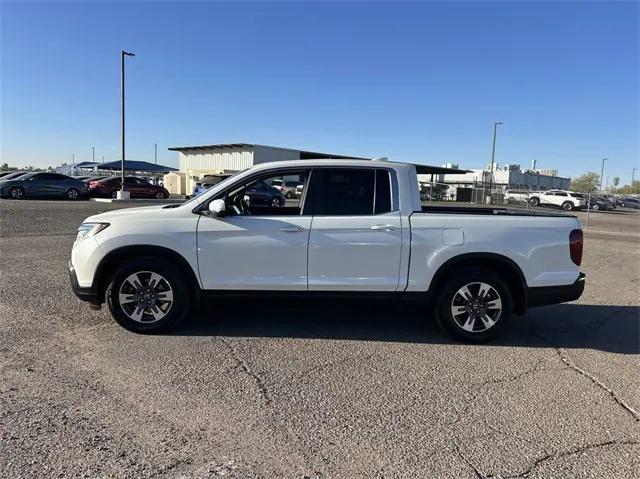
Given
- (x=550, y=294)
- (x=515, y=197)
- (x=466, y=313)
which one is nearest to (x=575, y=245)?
(x=550, y=294)

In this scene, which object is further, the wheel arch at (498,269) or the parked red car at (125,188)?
the parked red car at (125,188)

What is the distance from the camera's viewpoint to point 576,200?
135ft

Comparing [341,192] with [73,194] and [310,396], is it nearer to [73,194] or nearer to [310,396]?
[310,396]

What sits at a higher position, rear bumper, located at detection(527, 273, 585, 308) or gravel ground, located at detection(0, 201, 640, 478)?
rear bumper, located at detection(527, 273, 585, 308)

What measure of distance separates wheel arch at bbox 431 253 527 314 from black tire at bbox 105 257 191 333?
2570mm

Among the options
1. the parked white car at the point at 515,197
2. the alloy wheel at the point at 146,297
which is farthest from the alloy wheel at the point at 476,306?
the parked white car at the point at 515,197

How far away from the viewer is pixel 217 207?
4.80 metres

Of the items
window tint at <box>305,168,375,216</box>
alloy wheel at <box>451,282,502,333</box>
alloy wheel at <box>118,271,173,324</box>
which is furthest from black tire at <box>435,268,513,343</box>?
alloy wheel at <box>118,271,173,324</box>

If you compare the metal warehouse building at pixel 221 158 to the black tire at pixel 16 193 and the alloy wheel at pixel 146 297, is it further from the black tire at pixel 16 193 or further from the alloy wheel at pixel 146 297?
the alloy wheel at pixel 146 297

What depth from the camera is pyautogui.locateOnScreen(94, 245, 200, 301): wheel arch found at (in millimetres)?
4902

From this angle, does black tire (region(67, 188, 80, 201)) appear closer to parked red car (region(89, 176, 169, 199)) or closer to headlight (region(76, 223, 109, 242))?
parked red car (region(89, 176, 169, 199))

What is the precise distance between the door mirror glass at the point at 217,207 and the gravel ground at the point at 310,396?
4.16 feet

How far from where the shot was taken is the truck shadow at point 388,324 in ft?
17.0

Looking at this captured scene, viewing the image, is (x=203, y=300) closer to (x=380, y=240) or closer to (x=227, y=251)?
(x=227, y=251)
